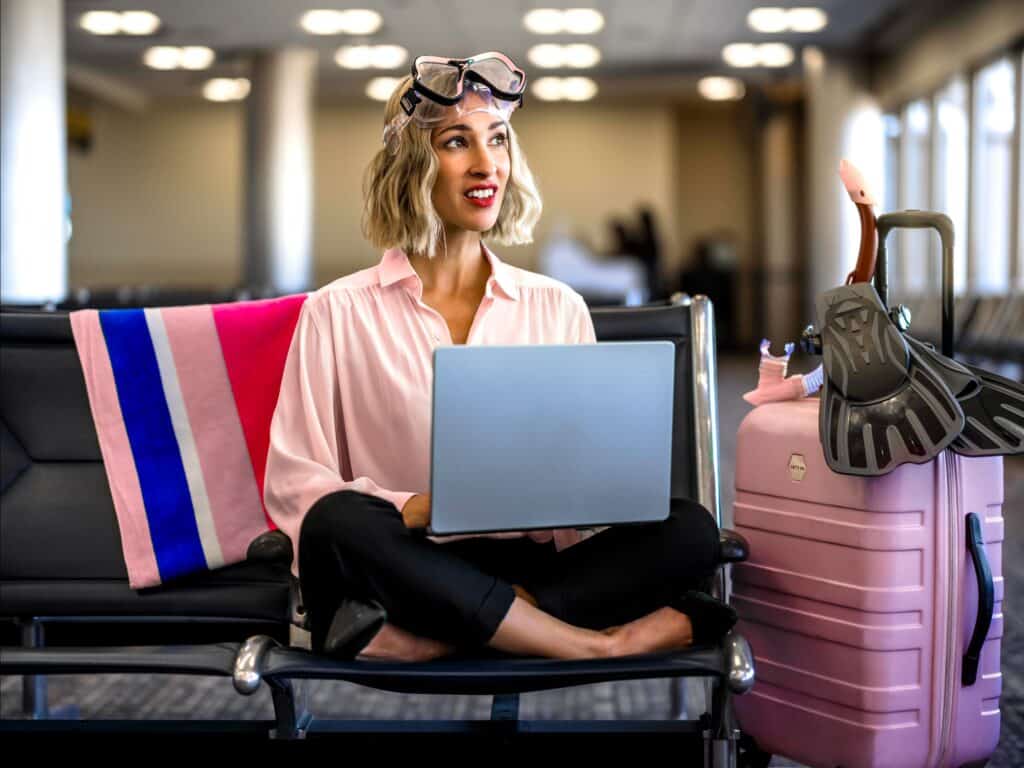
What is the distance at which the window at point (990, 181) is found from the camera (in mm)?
11336

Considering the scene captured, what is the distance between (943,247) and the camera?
1938mm

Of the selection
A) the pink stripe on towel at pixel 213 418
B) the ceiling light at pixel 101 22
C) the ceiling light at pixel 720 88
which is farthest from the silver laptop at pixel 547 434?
the ceiling light at pixel 720 88

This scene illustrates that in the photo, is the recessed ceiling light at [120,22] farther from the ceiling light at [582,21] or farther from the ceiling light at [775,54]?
the ceiling light at [775,54]

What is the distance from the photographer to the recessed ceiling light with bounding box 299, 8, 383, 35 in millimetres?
13320

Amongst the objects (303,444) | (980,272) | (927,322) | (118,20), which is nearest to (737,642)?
(303,444)

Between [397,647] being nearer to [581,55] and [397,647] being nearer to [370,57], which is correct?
[581,55]

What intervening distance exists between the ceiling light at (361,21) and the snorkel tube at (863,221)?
11851 mm

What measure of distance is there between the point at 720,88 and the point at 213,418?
1721 cm

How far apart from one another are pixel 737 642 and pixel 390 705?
1.42m

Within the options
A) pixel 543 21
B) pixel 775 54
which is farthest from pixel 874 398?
pixel 775 54

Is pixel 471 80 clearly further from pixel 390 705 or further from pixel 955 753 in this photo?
pixel 390 705

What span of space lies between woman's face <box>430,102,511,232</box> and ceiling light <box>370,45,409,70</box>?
44.9ft

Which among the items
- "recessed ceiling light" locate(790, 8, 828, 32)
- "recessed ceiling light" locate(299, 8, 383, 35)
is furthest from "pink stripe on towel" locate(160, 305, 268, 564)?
"recessed ceiling light" locate(790, 8, 828, 32)

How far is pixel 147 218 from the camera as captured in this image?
794 inches
